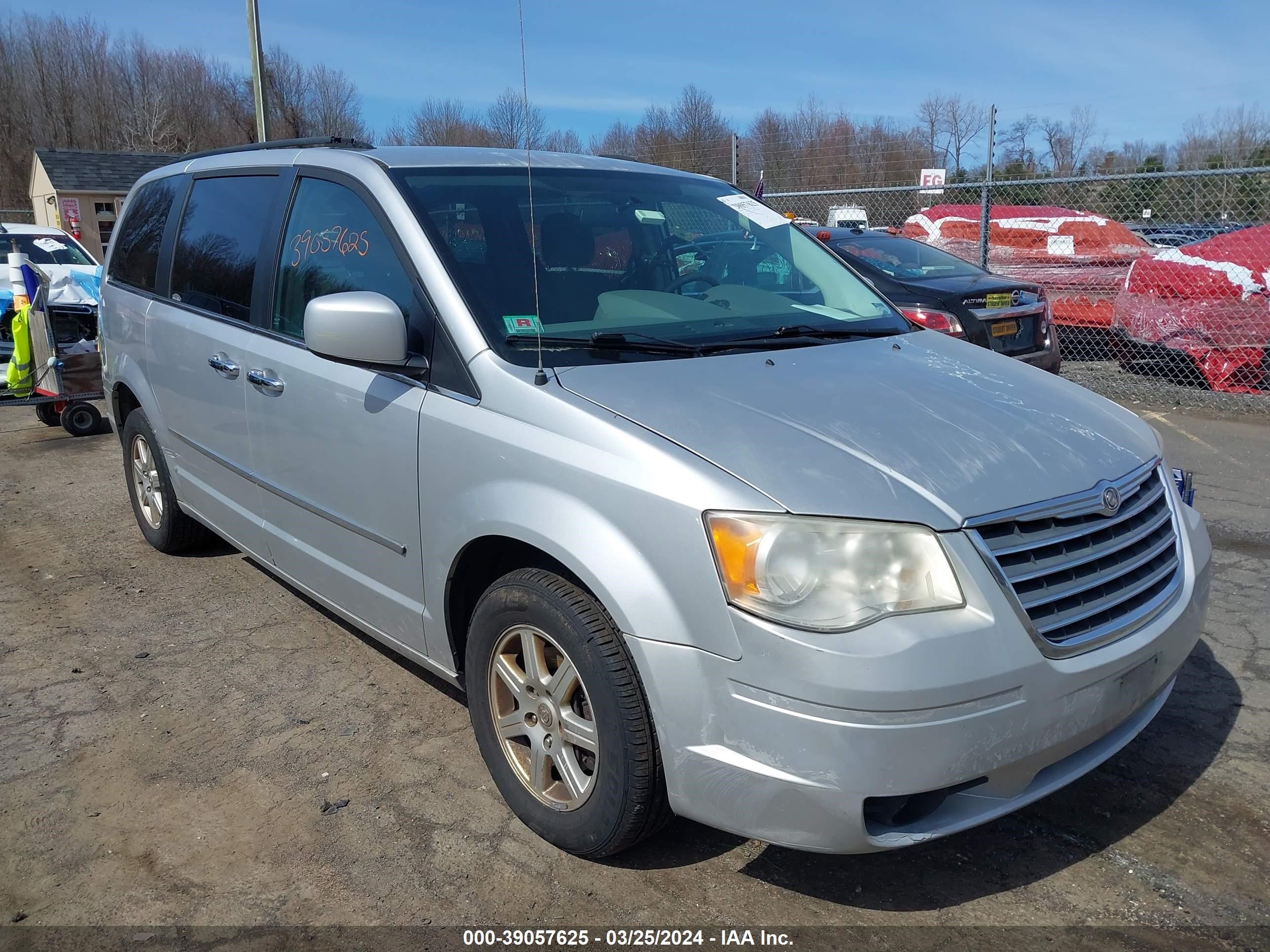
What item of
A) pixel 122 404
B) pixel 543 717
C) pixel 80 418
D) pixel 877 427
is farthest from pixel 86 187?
pixel 877 427

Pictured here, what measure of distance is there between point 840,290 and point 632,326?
3.59ft

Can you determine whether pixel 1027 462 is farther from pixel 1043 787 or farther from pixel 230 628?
pixel 230 628

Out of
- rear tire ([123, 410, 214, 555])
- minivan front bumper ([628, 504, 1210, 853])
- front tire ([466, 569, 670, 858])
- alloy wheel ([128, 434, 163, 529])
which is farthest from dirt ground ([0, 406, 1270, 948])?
alloy wheel ([128, 434, 163, 529])

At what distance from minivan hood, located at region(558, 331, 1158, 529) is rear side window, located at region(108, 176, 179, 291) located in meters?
3.09

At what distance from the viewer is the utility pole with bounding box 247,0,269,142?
1480 cm

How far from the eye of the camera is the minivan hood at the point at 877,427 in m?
2.28

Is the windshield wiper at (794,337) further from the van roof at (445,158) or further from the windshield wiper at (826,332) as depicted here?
the van roof at (445,158)

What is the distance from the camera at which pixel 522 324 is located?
289 cm

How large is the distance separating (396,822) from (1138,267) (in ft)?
32.1

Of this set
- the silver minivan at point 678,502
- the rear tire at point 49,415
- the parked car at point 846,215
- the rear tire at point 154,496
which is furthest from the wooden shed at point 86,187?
the silver minivan at point 678,502

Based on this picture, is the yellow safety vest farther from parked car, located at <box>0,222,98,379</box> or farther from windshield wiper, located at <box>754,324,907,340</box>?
windshield wiper, located at <box>754,324,907,340</box>

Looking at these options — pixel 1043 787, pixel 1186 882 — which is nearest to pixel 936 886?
pixel 1043 787

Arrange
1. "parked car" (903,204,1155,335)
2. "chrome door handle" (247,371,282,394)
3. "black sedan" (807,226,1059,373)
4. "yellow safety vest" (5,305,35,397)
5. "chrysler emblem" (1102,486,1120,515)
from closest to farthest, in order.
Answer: "chrysler emblem" (1102,486,1120,515)
"chrome door handle" (247,371,282,394)
"black sedan" (807,226,1059,373)
"yellow safety vest" (5,305,35,397)
"parked car" (903,204,1155,335)

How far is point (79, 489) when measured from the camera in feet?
22.4
